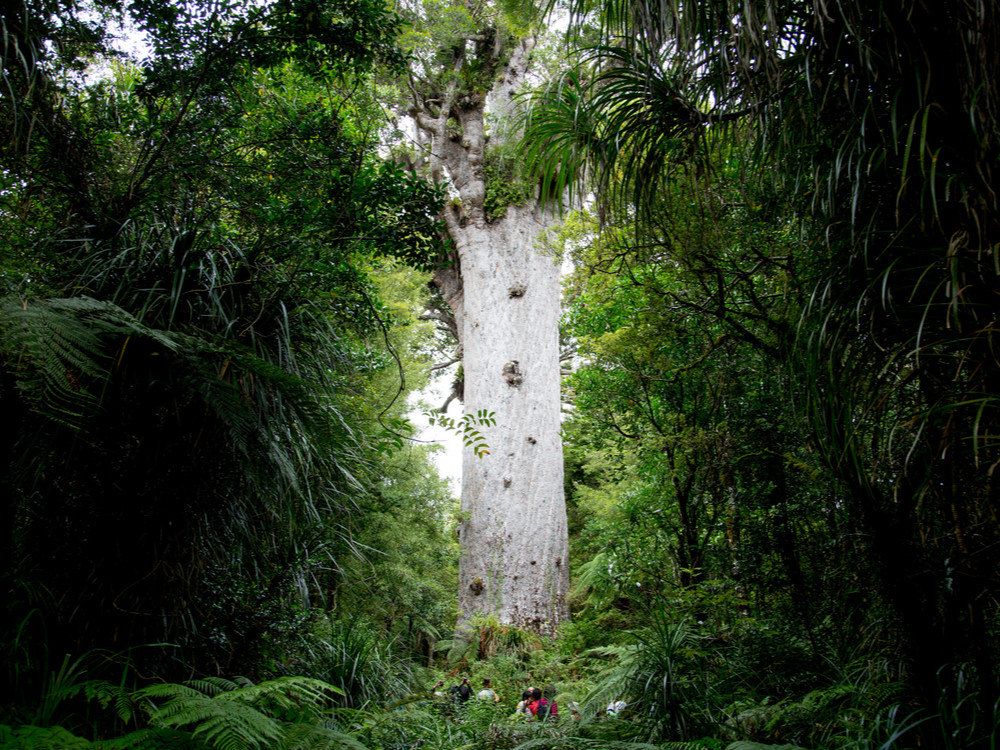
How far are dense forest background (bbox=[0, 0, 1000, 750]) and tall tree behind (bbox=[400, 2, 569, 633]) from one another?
2.03m

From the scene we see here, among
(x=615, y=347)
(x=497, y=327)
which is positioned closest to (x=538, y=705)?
(x=615, y=347)

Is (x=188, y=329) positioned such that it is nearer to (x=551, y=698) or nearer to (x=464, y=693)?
(x=464, y=693)

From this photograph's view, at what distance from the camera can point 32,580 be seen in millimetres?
2123

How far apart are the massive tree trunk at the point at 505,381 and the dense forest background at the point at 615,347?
2.00 metres

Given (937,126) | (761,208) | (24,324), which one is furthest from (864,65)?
(24,324)

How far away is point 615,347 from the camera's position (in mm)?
4422

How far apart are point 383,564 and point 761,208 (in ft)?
21.4

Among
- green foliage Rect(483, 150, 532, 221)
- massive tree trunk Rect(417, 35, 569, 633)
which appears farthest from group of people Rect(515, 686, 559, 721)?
green foliage Rect(483, 150, 532, 221)

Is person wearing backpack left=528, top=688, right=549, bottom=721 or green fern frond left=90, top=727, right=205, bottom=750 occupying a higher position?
green fern frond left=90, top=727, right=205, bottom=750

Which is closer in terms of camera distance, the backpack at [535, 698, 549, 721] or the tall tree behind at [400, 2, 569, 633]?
the backpack at [535, 698, 549, 721]

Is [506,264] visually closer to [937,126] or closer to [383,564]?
[383,564]

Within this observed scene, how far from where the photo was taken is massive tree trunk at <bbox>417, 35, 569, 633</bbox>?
6199 mm

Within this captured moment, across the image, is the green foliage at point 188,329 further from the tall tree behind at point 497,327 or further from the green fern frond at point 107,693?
the tall tree behind at point 497,327

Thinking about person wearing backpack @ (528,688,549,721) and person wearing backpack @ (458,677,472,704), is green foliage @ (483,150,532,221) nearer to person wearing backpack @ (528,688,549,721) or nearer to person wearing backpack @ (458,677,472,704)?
person wearing backpack @ (458,677,472,704)
